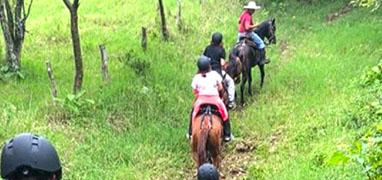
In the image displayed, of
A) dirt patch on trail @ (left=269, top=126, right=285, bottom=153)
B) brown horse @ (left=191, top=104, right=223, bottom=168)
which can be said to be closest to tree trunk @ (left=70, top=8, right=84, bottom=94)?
brown horse @ (left=191, top=104, right=223, bottom=168)

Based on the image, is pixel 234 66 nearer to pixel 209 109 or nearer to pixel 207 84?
pixel 207 84

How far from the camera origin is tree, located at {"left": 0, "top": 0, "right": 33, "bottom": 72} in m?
11.8

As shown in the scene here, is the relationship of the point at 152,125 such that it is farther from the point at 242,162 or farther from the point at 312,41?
the point at 312,41

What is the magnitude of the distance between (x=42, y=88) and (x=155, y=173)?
10.8 ft

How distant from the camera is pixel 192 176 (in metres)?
8.99

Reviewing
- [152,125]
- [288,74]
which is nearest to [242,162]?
[152,125]

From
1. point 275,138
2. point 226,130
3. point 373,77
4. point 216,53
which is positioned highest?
point 216,53

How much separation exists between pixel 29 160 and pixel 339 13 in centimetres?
1749

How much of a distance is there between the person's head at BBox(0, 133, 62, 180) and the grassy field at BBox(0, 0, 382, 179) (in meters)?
4.15

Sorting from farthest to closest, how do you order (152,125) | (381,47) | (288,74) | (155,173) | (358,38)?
(358,38) < (381,47) < (288,74) < (152,125) < (155,173)

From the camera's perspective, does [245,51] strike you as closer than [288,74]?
Yes

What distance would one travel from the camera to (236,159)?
9.59 metres

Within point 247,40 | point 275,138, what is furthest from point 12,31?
point 275,138

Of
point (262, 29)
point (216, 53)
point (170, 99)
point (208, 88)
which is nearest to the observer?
point (208, 88)
